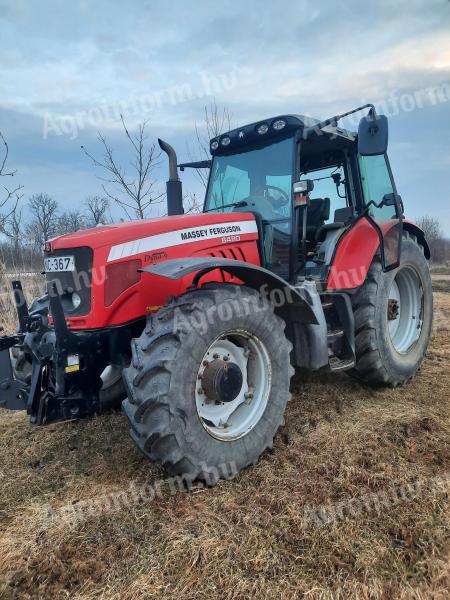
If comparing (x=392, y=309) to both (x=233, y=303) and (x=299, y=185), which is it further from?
(x=233, y=303)

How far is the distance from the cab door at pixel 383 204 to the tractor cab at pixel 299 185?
11mm

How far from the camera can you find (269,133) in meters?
3.93

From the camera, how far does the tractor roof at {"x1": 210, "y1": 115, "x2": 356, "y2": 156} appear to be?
3844 millimetres

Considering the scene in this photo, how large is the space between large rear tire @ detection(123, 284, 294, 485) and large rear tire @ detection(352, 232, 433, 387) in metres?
1.28

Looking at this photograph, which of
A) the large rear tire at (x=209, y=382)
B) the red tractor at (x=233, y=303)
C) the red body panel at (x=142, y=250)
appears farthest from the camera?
the red body panel at (x=142, y=250)

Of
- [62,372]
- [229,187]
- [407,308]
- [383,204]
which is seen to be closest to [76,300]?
[62,372]

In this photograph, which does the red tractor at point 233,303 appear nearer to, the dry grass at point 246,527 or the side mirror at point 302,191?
the side mirror at point 302,191

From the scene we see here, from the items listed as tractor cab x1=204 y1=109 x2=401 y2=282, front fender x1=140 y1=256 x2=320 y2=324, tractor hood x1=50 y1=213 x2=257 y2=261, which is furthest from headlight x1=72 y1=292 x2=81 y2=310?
tractor cab x1=204 y1=109 x2=401 y2=282

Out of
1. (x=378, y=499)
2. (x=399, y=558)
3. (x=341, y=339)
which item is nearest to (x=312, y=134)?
(x=341, y=339)

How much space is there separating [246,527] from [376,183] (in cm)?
383

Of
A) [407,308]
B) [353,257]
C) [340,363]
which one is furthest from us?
[407,308]

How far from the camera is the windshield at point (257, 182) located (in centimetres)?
396

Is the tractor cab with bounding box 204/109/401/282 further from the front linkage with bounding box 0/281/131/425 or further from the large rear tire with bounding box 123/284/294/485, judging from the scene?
the front linkage with bounding box 0/281/131/425

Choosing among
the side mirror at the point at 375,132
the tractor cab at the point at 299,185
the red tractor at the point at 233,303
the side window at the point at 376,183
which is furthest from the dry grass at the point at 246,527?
the side window at the point at 376,183
